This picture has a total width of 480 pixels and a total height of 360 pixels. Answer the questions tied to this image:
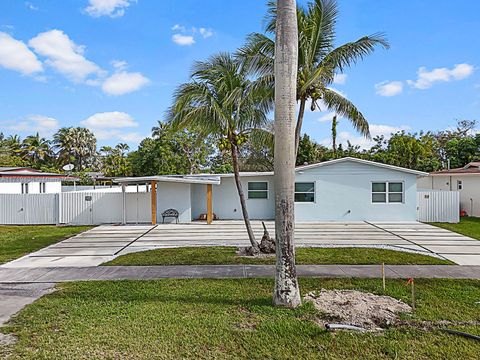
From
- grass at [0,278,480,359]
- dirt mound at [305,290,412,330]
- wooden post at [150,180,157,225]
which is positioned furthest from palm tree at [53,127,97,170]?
dirt mound at [305,290,412,330]

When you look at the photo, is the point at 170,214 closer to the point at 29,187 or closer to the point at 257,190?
the point at 257,190

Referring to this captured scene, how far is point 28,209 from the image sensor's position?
18.0m

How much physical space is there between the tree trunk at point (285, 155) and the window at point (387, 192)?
14387 mm

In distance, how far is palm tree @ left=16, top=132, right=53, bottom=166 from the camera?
1658 inches

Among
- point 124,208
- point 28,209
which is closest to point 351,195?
point 124,208

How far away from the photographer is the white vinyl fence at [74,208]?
58.9 ft

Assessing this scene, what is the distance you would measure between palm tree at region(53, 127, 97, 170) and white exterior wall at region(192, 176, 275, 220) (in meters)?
30.7

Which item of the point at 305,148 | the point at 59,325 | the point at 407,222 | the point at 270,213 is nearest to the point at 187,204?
the point at 270,213

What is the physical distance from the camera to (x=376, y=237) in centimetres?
1347

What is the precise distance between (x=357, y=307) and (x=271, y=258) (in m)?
4.02

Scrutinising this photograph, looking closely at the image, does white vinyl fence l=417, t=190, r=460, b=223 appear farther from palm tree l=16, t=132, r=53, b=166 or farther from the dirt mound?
palm tree l=16, t=132, r=53, b=166

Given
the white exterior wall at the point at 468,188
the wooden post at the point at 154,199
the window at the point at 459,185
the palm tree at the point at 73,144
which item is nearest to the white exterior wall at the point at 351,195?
the white exterior wall at the point at 468,188

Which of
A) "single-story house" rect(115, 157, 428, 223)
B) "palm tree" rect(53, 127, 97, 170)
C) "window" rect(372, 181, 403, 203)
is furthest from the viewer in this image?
"palm tree" rect(53, 127, 97, 170)

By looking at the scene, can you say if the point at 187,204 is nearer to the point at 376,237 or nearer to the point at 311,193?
the point at 311,193
